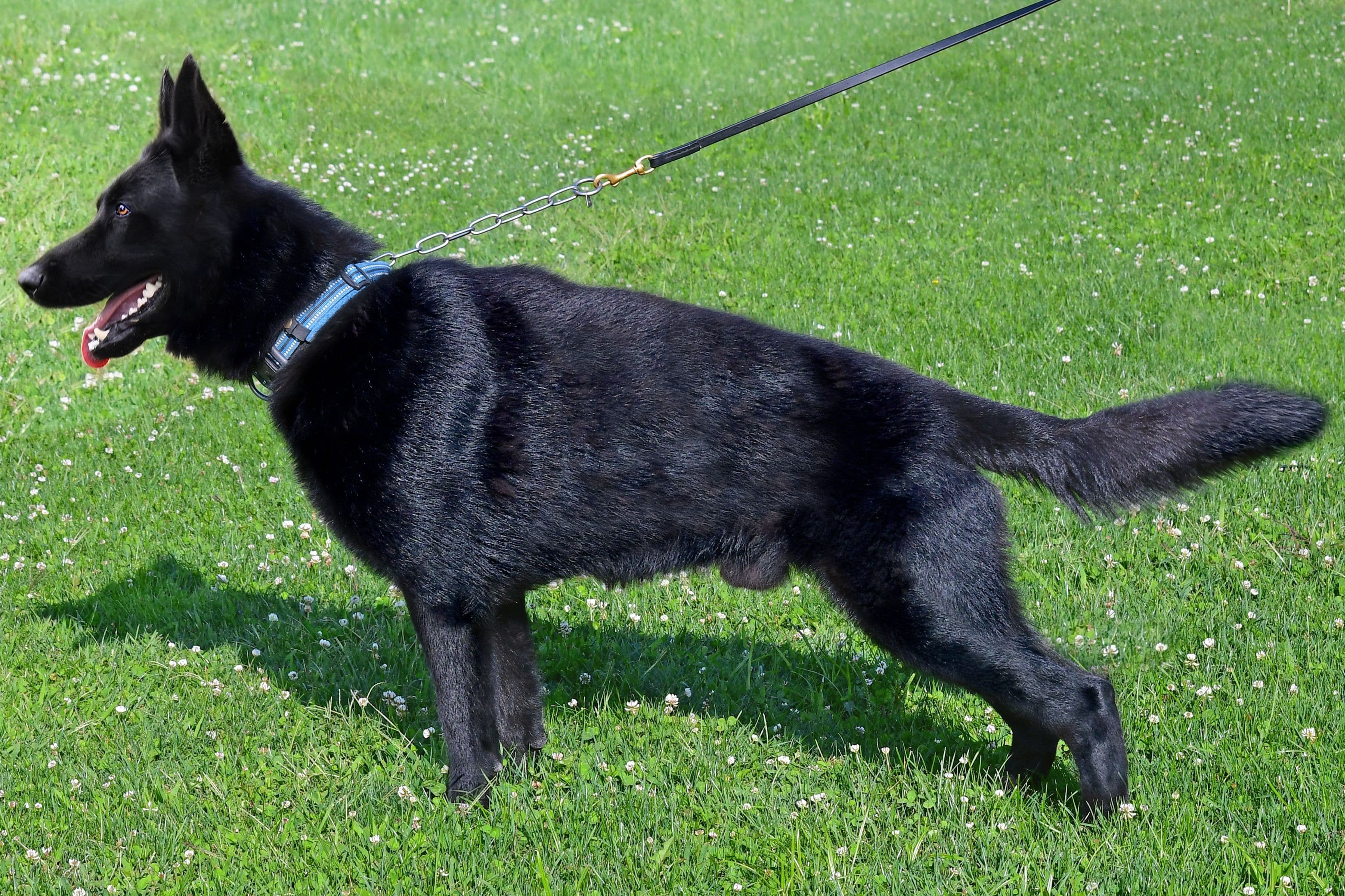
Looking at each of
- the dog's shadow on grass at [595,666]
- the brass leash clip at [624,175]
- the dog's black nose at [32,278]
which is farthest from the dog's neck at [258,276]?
the dog's shadow on grass at [595,666]

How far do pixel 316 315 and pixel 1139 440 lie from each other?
8.34 feet

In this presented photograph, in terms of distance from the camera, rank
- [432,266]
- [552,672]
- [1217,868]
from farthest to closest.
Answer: [552,672]
[432,266]
[1217,868]

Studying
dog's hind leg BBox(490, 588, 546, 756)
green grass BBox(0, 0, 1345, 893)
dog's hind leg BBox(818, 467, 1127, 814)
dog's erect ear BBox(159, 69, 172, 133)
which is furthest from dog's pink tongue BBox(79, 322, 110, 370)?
dog's hind leg BBox(818, 467, 1127, 814)

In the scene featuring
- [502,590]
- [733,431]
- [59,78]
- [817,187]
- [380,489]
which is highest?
[733,431]

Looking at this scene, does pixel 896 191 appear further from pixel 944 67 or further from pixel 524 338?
pixel 524 338

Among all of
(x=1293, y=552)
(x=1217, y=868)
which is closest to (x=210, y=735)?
(x=1217, y=868)

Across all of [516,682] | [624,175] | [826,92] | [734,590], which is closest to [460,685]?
[516,682]

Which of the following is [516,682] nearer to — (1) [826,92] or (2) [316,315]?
(2) [316,315]

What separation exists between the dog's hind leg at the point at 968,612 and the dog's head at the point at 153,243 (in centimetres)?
228

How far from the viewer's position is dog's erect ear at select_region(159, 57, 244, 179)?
12.0ft

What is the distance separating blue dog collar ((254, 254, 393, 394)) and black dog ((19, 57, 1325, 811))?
0.04 m

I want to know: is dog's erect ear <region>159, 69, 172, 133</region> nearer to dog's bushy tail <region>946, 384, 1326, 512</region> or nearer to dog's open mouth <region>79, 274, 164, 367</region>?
dog's open mouth <region>79, 274, 164, 367</region>

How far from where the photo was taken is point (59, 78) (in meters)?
11.1

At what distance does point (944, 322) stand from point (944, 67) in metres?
7.92
